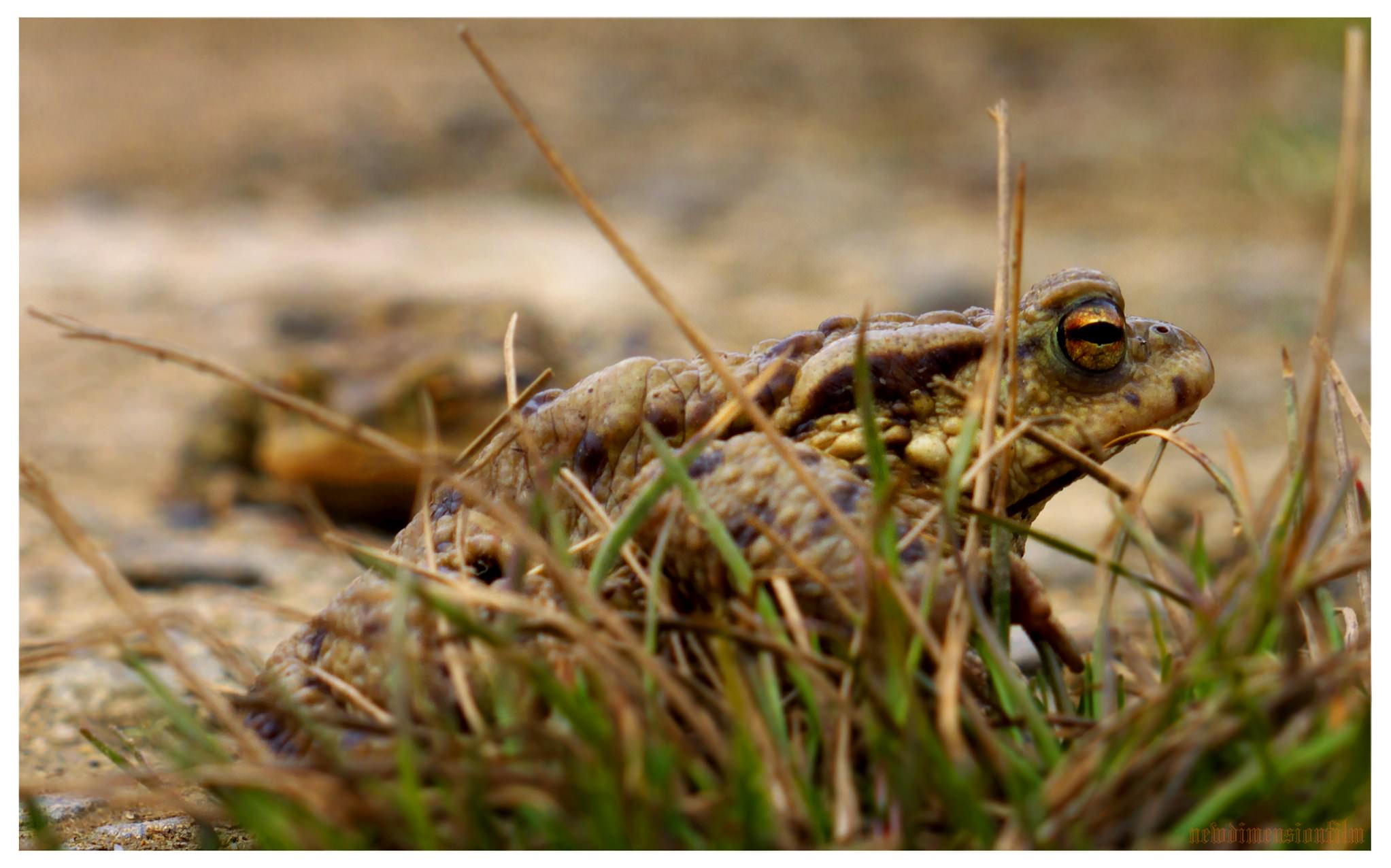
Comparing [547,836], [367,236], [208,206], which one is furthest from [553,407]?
[208,206]

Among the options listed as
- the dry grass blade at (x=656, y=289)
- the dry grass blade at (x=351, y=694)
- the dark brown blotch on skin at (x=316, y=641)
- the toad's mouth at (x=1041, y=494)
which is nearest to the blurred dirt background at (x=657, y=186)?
the toad's mouth at (x=1041, y=494)

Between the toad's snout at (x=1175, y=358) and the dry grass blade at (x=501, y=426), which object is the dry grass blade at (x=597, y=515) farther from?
the toad's snout at (x=1175, y=358)

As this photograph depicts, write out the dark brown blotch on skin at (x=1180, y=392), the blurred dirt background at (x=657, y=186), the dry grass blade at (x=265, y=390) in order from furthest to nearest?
the blurred dirt background at (x=657, y=186) < the dark brown blotch on skin at (x=1180, y=392) < the dry grass blade at (x=265, y=390)

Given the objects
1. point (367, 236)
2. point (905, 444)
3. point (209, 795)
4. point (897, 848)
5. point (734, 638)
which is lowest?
point (209, 795)

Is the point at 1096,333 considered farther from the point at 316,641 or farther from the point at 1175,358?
the point at 316,641

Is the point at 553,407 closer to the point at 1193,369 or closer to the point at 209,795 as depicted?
the point at 209,795

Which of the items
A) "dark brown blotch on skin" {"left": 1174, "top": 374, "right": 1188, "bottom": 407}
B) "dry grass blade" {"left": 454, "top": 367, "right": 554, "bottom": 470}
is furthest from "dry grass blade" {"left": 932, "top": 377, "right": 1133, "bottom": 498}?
"dry grass blade" {"left": 454, "top": 367, "right": 554, "bottom": 470}
